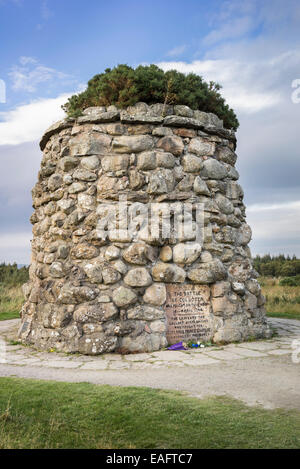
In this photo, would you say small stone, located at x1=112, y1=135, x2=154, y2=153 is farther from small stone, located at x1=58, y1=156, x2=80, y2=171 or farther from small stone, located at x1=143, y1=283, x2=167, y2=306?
small stone, located at x1=143, y1=283, x2=167, y2=306

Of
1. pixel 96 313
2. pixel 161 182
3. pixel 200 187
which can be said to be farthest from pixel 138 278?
pixel 200 187

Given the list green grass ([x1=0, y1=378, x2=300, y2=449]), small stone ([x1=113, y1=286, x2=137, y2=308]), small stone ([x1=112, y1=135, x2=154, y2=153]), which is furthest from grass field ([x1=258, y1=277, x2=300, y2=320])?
green grass ([x1=0, y1=378, x2=300, y2=449])

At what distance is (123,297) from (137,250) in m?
0.72

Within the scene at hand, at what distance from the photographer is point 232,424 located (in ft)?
9.07

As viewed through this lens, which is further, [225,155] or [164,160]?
[225,155]

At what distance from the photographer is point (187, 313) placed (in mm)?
5773

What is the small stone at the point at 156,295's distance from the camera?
218 inches

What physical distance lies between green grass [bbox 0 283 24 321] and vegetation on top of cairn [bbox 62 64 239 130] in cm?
593

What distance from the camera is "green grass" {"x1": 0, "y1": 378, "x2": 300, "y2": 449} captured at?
250 cm

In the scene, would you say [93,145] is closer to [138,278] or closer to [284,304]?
[138,278]

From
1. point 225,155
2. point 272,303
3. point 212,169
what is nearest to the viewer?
point 212,169
